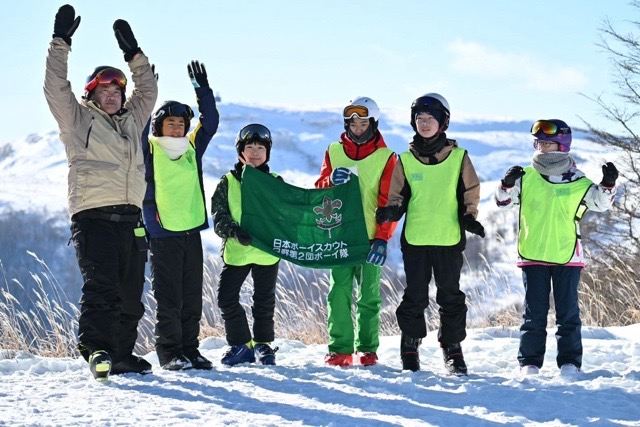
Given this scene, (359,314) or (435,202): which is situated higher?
(435,202)

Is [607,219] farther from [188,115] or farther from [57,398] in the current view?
[57,398]

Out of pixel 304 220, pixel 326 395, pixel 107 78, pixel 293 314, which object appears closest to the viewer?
pixel 326 395

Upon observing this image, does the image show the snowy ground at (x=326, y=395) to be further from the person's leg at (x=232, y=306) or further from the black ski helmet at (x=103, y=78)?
the black ski helmet at (x=103, y=78)

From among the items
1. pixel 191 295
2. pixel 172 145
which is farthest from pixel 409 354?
pixel 172 145

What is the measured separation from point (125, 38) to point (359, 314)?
281 centimetres

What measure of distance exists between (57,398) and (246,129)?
9.19 ft

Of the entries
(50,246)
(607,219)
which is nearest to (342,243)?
(607,219)

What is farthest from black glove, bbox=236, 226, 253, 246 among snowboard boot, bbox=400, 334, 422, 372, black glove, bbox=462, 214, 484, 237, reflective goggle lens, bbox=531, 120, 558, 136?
reflective goggle lens, bbox=531, 120, 558, 136

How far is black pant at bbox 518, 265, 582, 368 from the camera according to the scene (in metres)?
6.07

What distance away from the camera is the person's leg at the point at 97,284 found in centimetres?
547

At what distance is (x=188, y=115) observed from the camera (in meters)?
6.39

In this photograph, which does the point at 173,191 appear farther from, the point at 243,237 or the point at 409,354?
the point at 409,354

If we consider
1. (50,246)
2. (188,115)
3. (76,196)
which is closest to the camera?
(76,196)

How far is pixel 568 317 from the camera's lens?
6.07m
